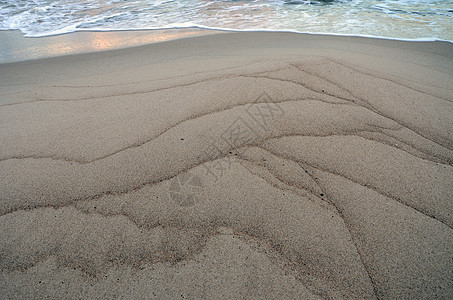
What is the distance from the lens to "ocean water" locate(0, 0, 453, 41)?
414cm

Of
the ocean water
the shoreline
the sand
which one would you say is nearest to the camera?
the sand

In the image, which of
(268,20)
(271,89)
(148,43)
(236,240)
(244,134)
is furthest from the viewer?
(268,20)

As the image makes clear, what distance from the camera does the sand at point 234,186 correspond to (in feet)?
3.33

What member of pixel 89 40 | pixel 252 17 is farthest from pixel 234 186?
pixel 252 17

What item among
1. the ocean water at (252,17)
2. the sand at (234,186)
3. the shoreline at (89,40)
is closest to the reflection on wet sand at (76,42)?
the shoreline at (89,40)

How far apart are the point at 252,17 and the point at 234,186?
4.74m

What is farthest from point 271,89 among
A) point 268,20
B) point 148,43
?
point 268,20

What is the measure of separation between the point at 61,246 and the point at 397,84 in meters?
2.66

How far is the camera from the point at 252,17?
201 inches

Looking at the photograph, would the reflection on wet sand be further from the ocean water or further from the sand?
the sand

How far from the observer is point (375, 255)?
3.47 feet

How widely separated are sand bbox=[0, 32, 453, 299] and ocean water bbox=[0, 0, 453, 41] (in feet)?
7.14

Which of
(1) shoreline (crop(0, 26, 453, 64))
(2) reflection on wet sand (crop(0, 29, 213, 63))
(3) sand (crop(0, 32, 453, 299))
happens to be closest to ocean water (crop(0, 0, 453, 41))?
(1) shoreline (crop(0, 26, 453, 64))

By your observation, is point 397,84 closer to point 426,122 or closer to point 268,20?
point 426,122
